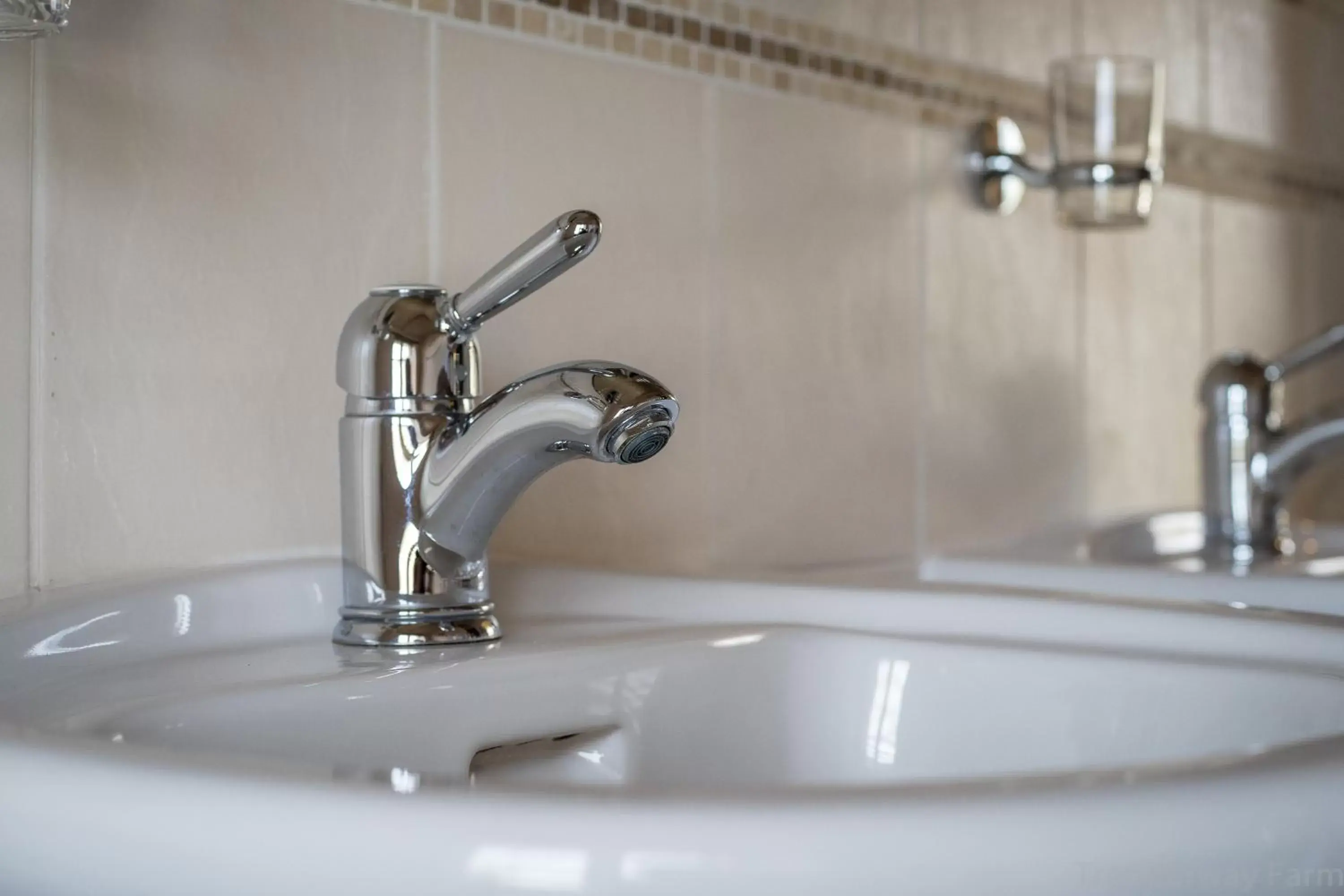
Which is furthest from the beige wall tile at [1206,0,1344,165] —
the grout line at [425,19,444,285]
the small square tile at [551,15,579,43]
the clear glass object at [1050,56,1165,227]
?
the grout line at [425,19,444,285]

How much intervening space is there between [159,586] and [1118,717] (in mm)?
404

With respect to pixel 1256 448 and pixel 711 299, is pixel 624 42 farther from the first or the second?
pixel 1256 448

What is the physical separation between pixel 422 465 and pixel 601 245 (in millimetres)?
293

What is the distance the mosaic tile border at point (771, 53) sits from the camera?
0.85 m

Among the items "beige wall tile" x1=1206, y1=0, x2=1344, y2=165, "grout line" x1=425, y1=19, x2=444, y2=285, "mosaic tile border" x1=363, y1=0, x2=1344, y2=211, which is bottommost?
"grout line" x1=425, y1=19, x2=444, y2=285

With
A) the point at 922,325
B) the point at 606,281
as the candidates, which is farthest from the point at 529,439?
the point at 922,325

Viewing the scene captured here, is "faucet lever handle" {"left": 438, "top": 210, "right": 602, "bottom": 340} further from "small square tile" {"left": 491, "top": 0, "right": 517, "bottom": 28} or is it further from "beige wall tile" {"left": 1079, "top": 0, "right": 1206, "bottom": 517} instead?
"beige wall tile" {"left": 1079, "top": 0, "right": 1206, "bottom": 517}

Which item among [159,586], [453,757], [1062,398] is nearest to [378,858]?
[453,757]

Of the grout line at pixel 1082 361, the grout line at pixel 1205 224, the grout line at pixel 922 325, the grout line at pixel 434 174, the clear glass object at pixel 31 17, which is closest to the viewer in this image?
the clear glass object at pixel 31 17

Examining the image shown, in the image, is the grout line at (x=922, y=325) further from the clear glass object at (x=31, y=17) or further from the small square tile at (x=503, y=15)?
the clear glass object at (x=31, y=17)

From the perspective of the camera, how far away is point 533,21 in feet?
2.76

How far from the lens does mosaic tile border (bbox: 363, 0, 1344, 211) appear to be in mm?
848

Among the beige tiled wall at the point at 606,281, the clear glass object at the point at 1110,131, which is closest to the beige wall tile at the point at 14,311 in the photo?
the beige tiled wall at the point at 606,281

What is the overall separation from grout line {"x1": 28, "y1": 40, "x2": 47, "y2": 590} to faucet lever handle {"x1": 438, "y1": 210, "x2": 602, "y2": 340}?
168 millimetres
